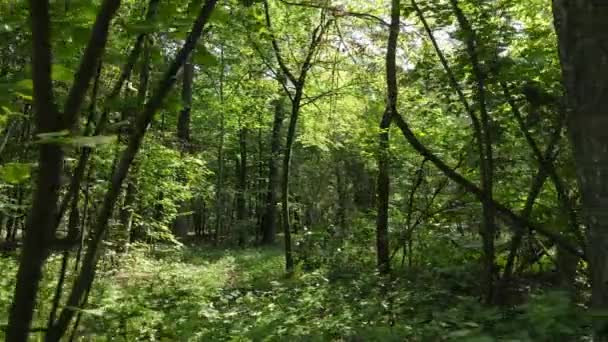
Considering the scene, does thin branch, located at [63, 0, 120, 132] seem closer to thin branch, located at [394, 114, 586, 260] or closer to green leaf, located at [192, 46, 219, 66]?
green leaf, located at [192, 46, 219, 66]

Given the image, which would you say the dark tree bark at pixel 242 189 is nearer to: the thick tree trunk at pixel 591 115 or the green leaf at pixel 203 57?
the thick tree trunk at pixel 591 115

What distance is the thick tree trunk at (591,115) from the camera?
1.79 metres

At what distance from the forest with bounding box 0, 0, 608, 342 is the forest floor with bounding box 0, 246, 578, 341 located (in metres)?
0.03

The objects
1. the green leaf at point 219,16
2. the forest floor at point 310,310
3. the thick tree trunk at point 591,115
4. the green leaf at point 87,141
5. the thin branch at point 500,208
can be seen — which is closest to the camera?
the green leaf at point 87,141

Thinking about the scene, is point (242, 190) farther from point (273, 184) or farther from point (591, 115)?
point (591, 115)

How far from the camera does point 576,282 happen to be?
21.6 feet

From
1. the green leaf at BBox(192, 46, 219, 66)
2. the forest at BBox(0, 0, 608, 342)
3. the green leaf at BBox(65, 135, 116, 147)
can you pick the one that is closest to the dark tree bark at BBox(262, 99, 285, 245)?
the forest at BBox(0, 0, 608, 342)

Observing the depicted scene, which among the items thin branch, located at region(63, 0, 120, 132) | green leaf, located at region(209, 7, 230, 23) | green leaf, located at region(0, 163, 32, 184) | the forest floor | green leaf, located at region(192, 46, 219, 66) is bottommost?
the forest floor

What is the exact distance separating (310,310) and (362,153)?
362cm

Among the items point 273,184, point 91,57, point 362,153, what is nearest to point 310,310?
point 362,153

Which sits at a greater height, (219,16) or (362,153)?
(362,153)

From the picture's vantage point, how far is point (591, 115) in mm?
1815

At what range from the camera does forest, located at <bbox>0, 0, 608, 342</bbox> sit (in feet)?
3.03

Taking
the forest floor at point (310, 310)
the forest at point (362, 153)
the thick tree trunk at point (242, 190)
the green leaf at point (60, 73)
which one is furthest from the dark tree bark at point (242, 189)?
the green leaf at point (60, 73)
